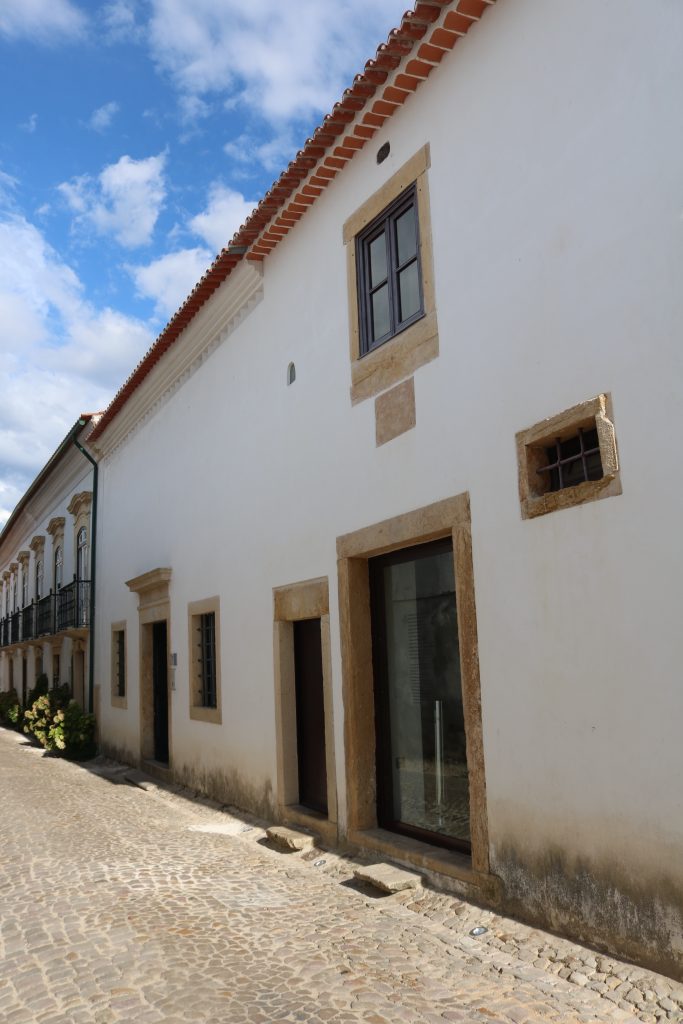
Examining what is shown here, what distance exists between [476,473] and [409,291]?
1744mm

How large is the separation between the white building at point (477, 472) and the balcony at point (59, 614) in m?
8.28

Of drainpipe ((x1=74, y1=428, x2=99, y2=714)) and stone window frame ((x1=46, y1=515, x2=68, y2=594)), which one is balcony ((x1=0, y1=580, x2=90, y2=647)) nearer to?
drainpipe ((x1=74, y1=428, x2=99, y2=714))

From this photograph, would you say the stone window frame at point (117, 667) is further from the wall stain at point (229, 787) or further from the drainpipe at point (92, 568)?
A: the wall stain at point (229, 787)

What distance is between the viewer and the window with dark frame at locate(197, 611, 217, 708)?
10547 millimetres

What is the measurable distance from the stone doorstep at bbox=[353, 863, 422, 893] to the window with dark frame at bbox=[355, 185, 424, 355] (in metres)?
3.76

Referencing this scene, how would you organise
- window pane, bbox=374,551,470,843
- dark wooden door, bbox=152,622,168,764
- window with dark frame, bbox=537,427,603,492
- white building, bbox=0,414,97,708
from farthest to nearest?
white building, bbox=0,414,97,708 → dark wooden door, bbox=152,622,168,764 → window pane, bbox=374,551,470,843 → window with dark frame, bbox=537,427,603,492

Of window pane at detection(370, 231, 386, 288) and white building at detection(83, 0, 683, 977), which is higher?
window pane at detection(370, 231, 386, 288)

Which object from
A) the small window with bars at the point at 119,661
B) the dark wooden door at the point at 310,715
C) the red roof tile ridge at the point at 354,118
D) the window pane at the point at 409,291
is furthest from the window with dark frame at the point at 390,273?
the small window with bars at the point at 119,661

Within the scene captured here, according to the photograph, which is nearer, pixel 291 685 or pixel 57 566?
pixel 291 685

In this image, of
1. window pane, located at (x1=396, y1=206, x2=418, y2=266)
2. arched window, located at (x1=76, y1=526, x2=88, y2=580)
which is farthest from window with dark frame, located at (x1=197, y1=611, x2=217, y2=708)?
arched window, located at (x1=76, y1=526, x2=88, y2=580)

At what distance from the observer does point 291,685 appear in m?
8.26

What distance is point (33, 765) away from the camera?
46.6 ft

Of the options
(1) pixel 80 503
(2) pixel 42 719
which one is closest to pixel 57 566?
(1) pixel 80 503

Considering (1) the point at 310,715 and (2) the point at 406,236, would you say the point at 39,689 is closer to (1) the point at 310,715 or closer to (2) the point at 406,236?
(1) the point at 310,715
